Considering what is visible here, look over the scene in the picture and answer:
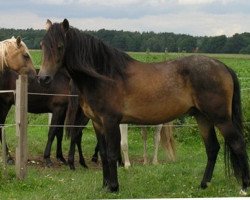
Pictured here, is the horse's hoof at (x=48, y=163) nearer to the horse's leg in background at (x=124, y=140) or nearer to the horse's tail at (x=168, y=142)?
the horse's leg in background at (x=124, y=140)

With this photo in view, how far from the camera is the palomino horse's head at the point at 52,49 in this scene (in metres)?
6.16

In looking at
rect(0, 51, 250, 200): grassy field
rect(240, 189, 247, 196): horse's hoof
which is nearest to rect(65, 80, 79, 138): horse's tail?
rect(0, 51, 250, 200): grassy field

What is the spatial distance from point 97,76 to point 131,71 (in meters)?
0.48

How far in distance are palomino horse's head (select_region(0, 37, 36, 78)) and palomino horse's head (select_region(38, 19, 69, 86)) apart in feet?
10.5

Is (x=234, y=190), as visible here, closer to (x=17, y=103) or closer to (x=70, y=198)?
(x=70, y=198)

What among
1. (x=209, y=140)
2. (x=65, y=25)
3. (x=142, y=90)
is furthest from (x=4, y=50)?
(x=209, y=140)

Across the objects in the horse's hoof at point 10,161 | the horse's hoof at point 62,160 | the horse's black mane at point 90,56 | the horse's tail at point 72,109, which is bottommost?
the horse's hoof at point 62,160

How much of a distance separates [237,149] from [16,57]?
472cm

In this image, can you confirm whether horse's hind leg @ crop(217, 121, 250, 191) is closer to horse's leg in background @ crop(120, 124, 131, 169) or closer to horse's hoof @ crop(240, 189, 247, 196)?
horse's hoof @ crop(240, 189, 247, 196)

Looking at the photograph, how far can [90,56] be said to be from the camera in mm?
6430

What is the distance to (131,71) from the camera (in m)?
6.55

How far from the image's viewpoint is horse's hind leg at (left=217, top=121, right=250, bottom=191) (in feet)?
21.1

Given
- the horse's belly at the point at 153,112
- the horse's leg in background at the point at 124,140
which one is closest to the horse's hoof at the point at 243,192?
the horse's belly at the point at 153,112

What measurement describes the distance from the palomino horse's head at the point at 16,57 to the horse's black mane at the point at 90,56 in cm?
318
